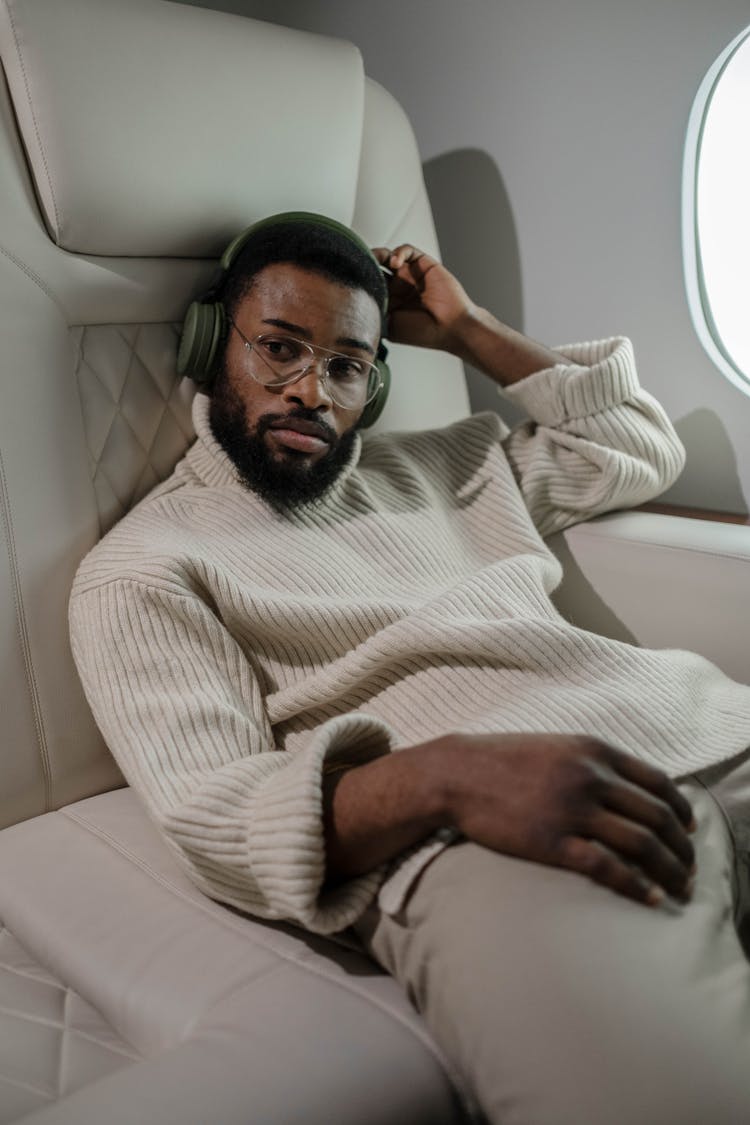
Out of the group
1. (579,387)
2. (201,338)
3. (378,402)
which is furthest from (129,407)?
(579,387)

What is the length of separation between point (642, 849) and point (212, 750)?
395 millimetres

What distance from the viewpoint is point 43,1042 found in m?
0.82

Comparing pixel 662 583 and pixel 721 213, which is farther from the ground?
pixel 721 213

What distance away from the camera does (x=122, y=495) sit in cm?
124

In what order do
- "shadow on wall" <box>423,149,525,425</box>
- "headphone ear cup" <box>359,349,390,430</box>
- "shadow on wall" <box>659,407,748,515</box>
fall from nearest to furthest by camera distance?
"headphone ear cup" <box>359,349,390,430</box> < "shadow on wall" <box>659,407,748,515</box> < "shadow on wall" <box>423,149,525,425</box>

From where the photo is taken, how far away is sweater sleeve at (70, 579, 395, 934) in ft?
2.70

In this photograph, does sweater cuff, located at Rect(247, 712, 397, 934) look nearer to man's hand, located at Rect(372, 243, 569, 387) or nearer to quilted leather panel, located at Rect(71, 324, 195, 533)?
quilted leather panel, located at Rect(71, 324, 195, 533)

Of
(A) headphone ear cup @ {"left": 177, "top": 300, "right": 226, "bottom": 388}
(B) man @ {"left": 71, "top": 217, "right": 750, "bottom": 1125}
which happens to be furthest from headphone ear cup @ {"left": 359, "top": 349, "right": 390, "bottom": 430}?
(A) headphone ear cup @ {"left": 177, "top": 300, "right": 226, "bottom": 388}

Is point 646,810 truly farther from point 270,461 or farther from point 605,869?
point 270,461

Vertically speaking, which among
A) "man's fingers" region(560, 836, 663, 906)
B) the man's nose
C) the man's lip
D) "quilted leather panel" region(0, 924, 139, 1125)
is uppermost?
the man's nose

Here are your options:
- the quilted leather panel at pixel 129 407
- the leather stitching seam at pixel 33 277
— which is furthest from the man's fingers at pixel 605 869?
the leather stitching seam at pixel 33 277

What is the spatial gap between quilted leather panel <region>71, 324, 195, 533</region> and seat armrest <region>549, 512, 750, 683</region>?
59 centimetres

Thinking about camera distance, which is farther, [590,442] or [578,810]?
[590,442]

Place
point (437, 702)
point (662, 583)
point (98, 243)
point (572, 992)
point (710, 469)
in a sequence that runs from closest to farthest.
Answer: point (572, 992) → point (437, 702) → point (98, 243) → point (662, 583) → point (710, 469)
